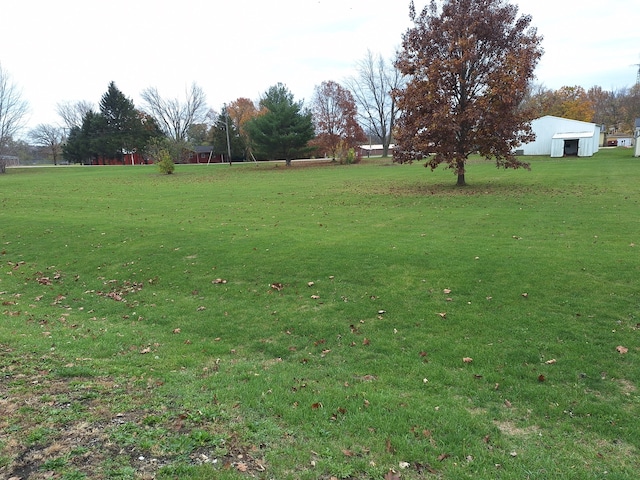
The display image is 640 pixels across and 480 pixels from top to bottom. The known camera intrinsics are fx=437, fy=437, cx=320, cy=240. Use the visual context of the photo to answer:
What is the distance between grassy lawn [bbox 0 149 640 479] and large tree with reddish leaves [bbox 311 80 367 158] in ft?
158

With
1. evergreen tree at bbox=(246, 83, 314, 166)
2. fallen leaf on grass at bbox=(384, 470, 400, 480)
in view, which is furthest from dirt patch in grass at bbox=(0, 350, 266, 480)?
evergreen tree at bbox=(246, 83, 314, 166)

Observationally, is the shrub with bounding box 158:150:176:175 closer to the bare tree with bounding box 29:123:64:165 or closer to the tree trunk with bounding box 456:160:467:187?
the tree trunk with bounding box 456:160:467:187

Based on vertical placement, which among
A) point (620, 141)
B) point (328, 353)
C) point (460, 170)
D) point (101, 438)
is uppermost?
point (620, 141)

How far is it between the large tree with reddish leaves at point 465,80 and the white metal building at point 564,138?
33.4 metres

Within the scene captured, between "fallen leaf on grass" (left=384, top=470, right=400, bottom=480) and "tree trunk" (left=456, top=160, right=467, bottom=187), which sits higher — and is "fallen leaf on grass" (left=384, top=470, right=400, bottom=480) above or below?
below

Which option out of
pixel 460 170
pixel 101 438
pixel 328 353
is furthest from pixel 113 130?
pixel 101 438

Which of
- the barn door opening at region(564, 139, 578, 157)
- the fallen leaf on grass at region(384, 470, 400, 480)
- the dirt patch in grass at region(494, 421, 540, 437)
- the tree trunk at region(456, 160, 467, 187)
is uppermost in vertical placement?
the barn door opening at region(564, 139, 578, 157)

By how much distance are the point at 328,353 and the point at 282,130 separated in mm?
44692

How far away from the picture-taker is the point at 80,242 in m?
11.5

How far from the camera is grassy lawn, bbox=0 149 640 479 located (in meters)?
3.23

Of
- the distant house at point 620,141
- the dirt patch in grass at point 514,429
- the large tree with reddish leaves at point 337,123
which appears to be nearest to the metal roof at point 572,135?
the large tree with reddish leaves at point 337,123

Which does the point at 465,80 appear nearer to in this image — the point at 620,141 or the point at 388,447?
the point at 388,447

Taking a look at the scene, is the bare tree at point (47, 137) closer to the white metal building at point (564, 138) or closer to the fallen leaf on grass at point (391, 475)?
the white metal building at point (564, 138)

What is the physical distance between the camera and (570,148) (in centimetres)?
5069
